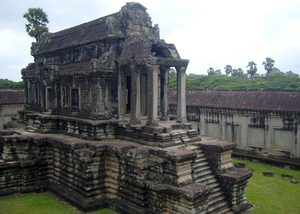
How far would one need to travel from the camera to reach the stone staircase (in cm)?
942

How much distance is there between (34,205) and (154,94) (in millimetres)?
6898

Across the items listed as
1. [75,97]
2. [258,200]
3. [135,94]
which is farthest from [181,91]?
[75,97]

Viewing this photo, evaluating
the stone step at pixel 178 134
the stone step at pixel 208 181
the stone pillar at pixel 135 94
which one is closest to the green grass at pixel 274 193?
the stone step at pixel 208 181

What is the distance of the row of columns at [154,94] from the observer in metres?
10.8

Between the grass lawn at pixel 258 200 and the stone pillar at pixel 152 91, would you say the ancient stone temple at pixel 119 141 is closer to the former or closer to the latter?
the stone pillar at pixel 152 91

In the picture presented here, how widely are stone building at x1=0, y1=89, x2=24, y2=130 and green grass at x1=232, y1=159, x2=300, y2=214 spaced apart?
23.2 m

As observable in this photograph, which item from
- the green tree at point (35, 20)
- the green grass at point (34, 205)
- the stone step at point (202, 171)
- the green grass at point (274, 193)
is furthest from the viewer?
the green tree at point (35, 20)

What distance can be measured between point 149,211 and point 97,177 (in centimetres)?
271

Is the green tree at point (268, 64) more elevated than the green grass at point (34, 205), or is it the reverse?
the green tree at point (268, 64)

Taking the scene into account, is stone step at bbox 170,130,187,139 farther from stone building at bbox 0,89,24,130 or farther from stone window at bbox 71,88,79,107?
stone building at bbox 0,89,24,130

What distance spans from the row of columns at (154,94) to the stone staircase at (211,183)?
7.89ft

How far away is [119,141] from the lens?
11836 millimetres

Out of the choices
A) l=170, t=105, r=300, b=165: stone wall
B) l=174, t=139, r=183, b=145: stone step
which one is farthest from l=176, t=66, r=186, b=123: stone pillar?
l=170, t=105, r=300, b=165: stone wall

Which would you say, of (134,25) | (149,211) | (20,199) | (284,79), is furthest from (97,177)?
(284,79)
